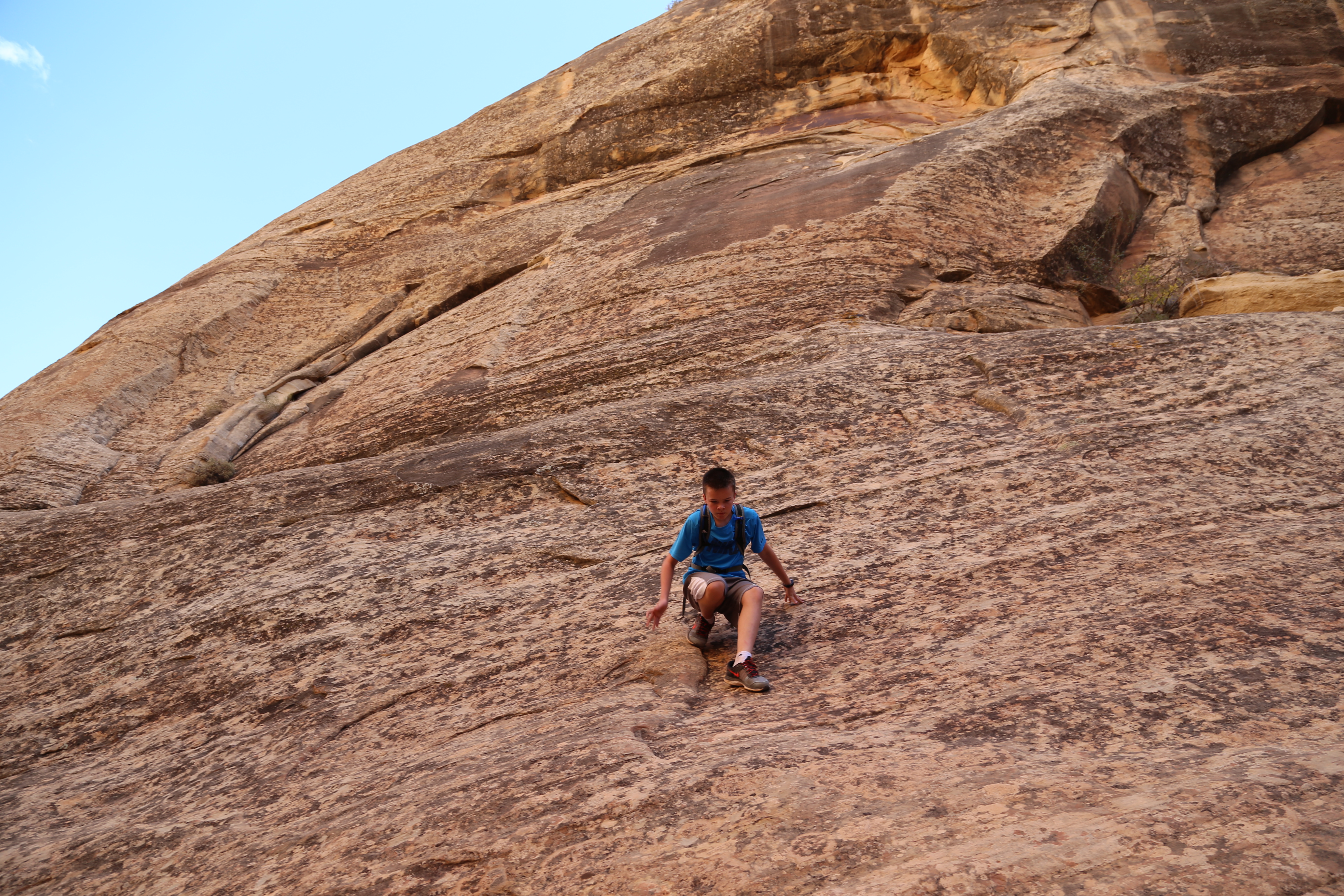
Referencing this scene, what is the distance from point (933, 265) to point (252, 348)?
467 inches

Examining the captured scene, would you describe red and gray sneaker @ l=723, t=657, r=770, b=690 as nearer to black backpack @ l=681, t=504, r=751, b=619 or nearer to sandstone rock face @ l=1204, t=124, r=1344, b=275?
black backpack @ l=681, t=504, r=751, b=619

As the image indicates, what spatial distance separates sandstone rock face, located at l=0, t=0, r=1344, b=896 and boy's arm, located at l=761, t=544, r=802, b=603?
0.61 ft

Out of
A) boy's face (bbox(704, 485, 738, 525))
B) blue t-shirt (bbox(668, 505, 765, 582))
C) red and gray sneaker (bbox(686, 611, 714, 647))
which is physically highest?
boy's face (bbox(704, 485, 738, 525))

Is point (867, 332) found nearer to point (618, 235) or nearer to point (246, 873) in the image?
point (618, 235)

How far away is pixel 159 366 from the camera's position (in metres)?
14.5

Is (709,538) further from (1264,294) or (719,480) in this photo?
(1264,294)

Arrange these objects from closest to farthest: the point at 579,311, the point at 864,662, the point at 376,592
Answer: the point at 864,662, the point at 376,592, the point at 579,311

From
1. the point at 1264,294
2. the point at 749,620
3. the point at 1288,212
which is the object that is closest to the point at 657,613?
the point at 749,620

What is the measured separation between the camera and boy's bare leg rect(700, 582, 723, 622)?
4.96 meters

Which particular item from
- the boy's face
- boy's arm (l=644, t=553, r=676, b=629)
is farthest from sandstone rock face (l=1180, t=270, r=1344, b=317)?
boy's arm (l=644, t=553, r=676, b=629)

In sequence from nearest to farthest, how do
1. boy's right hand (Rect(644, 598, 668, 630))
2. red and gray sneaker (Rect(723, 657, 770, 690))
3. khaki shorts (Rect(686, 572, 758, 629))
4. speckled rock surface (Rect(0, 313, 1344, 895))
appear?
speckled rock surface (Rect(0, 313, 1344, 895)), red and gray sneaker (Rect(723, 657, 770, 690)), boy's right hand (Rect(644, 598, 668, 630)), khaki shorts (Rect(686, 572, 758, 629))

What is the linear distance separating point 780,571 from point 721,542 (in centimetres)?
41

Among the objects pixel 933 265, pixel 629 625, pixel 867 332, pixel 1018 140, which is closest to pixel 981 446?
pixel 867 332

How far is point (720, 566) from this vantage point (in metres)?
5.17
